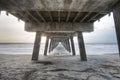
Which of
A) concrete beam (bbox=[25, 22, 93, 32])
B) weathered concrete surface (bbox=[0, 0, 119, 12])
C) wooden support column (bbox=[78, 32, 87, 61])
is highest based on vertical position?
concrete beam (bbox=[25, 22, 93, 32])

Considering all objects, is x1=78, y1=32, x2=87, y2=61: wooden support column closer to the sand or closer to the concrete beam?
the concrete beam

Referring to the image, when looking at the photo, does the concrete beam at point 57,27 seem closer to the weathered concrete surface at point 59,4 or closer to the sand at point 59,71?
the sand at point 59,71

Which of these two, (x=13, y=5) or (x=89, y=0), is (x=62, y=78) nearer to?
(x=89, y=0)

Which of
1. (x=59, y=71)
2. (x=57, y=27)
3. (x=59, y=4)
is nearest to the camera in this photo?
(x=59, y=4)

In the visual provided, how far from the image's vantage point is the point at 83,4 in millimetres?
5043

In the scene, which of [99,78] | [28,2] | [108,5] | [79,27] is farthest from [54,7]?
[79,27]

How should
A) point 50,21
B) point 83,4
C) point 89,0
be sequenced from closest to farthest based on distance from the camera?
point 89,0
point 83,4
point 50,21

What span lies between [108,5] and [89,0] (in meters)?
0.97

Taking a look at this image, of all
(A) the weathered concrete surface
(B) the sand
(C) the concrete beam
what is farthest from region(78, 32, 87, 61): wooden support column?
(A) the weathered concrete surface

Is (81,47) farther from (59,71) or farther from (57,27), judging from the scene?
(59,71)

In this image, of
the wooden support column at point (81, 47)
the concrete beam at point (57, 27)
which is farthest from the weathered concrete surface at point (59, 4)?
the wooden support column at point (81, 47)

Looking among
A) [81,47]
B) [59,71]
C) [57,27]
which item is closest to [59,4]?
[59,71]

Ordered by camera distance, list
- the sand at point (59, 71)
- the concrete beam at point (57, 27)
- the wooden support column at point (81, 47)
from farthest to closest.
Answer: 1. the wooden support column at point (81, 47)
2. the concrete beam at point (57, 27)
3. the sand at point (59, 71)

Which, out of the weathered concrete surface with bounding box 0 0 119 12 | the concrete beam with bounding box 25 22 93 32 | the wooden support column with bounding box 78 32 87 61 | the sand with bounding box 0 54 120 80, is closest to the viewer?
the weathered concrete surface with bounding box 0 0 119 12
